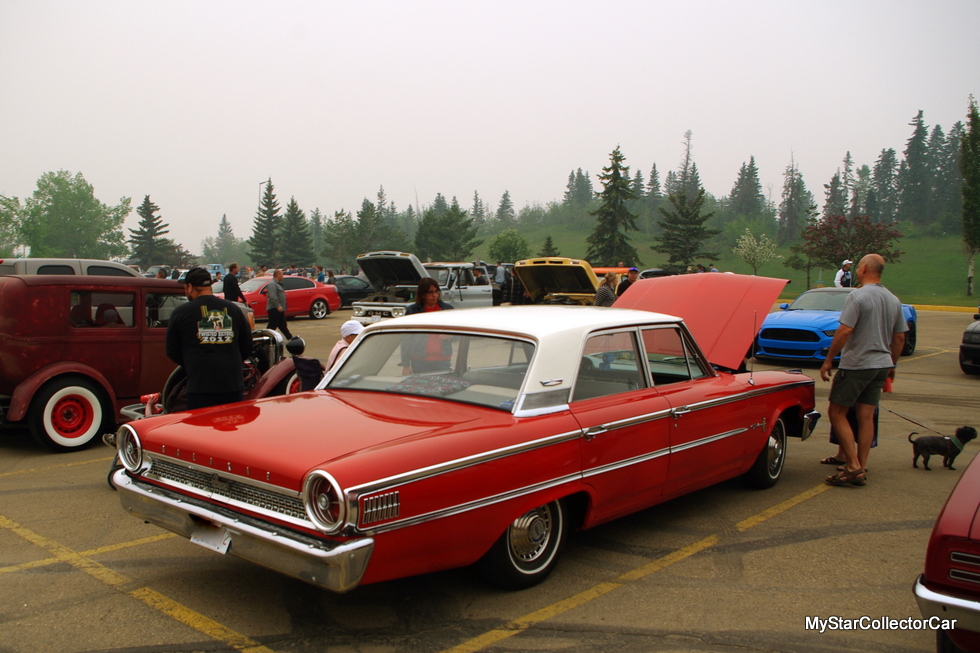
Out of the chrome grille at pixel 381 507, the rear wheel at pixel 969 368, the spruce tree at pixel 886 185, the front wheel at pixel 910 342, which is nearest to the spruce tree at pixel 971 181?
the front wheel at pixel 910 342

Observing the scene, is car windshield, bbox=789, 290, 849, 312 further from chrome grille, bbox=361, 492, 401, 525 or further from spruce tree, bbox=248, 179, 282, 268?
spruce tree, bbox=248, 179, 282, 268

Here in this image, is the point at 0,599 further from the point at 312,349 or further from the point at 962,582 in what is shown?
the point at 312,349

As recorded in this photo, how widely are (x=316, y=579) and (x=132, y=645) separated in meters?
1.00

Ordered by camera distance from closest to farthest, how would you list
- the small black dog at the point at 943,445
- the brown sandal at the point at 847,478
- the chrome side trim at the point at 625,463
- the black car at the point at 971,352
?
the chrome side trim at the point at 625,463 → the brown sandal at the point at 847,478 → the small black dog at the point at 943,445 → the black car at the point at 971,352

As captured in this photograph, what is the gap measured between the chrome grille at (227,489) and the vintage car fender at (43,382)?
12.5 feet

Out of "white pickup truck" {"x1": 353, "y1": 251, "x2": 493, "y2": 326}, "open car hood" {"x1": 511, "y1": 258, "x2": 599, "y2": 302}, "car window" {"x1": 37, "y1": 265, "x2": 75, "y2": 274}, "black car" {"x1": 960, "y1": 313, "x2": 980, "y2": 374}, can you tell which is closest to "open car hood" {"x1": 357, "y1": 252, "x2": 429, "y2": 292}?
"white pickup truck" {"x1": 353, "y1": 251, "x2": 493, "y2": 326}

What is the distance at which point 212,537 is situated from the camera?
335 centimetres

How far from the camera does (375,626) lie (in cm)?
336

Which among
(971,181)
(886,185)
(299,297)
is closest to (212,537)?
(299,297)

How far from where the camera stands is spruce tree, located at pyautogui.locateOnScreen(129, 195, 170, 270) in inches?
3858

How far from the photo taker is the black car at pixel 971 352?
11.4 meters

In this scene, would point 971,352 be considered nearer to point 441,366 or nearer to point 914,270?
point 441,366

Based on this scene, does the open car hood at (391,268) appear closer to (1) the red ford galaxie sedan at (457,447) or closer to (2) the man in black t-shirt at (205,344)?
(2) the man in black t-shirt at (205,344)

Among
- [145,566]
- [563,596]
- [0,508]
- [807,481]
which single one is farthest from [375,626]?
[807,481]
